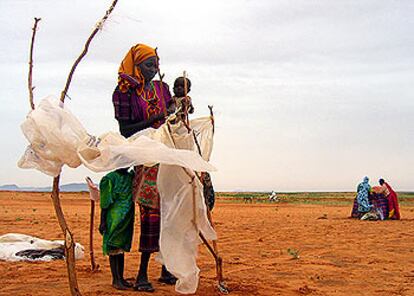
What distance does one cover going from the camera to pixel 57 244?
7336 mm

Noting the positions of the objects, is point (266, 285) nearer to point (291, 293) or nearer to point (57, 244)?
point (291, 293)

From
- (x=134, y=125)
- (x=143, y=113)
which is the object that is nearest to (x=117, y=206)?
(x=134, y=125)

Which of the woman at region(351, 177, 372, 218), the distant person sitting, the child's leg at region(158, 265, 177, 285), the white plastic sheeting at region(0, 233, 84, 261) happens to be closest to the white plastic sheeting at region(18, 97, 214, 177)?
the child's leg at region(158, 265, 177, 285)

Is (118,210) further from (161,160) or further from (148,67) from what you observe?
(148,67)

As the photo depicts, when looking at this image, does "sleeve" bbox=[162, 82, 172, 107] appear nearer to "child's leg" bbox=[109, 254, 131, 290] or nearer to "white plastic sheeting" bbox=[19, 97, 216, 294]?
"white plastic sheeting" bbox=[19, 97, 216, 294]

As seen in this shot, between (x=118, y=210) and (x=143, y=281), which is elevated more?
(x=118, y=210)

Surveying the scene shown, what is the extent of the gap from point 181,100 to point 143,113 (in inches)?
15.6

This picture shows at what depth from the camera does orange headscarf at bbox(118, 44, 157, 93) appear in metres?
4.86

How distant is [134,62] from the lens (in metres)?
4.88

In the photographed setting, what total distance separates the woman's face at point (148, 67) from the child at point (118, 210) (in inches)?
34.9

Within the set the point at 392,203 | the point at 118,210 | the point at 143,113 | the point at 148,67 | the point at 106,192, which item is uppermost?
the point at 148,67

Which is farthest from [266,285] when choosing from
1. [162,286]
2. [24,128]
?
[24,128]

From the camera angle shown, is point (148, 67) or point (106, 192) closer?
point (106, 192)

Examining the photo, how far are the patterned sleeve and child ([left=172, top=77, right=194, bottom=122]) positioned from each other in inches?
17.0
